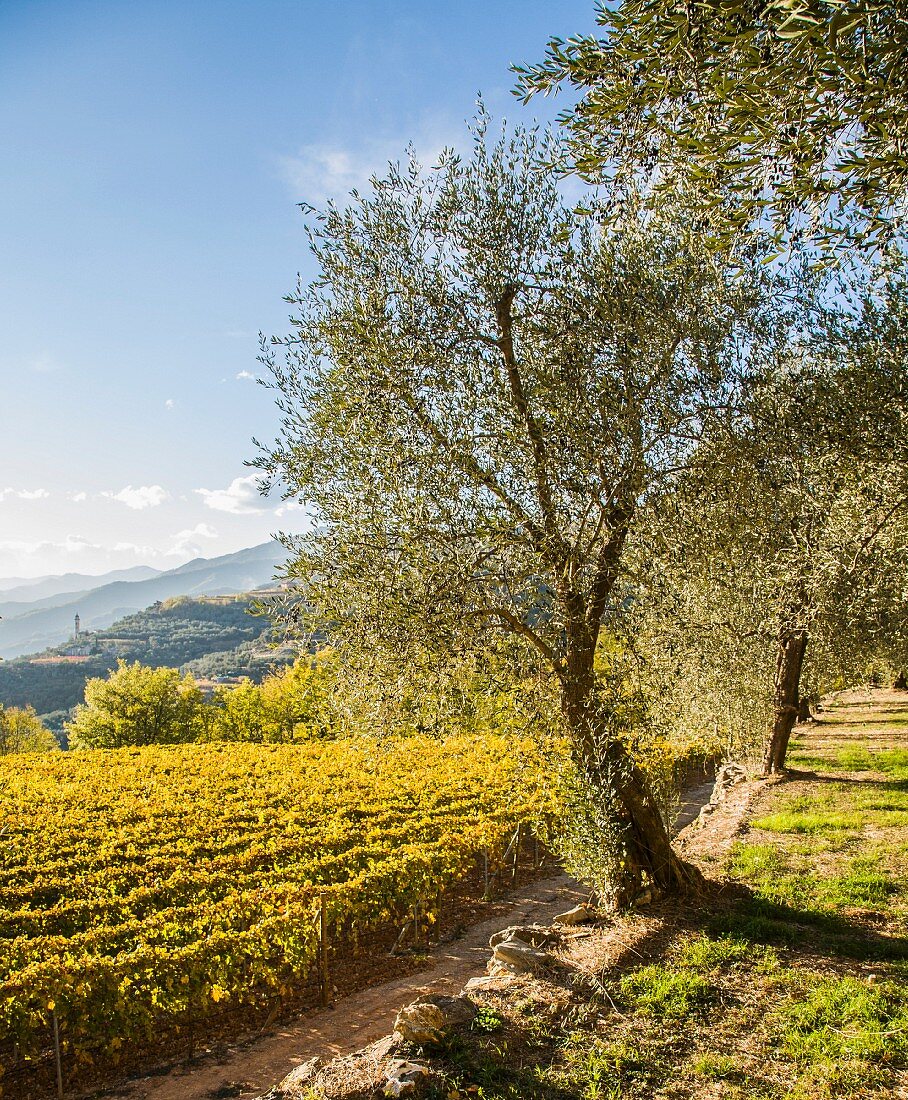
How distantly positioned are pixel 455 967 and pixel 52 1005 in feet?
18.4

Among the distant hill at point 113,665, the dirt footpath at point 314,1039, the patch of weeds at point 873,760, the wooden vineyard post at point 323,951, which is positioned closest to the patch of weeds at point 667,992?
the dirt footpath at point 314,1039

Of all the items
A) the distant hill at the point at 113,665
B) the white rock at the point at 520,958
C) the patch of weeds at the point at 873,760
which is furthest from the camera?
the distant hill at the point at 113,665

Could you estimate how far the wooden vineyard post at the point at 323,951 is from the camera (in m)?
9.68

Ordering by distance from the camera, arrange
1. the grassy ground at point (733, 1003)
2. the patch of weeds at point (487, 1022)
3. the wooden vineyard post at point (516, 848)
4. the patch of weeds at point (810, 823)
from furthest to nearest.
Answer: the wooden vineyard post at point (516, 848) → the patch of weeds at point (810, 823) → the patch of weeds at point (487, 1022) → the grassy ground at point (733, 1003)

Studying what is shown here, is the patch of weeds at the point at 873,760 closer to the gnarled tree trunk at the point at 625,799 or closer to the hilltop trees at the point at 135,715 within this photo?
the gnarled tree trunk at the point at 625,799

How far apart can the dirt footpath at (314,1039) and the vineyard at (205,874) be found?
60 cm

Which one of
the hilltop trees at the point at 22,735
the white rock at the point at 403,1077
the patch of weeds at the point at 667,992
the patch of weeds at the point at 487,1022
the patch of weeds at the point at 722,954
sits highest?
the white rock at the point at 403,1077

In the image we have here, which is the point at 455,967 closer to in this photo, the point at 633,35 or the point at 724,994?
the point at 724,994

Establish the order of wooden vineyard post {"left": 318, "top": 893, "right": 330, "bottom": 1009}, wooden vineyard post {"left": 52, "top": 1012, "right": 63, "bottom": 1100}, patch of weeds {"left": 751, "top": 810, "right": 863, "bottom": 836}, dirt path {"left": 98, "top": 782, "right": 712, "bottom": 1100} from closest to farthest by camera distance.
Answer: wooden vineyard post {"left": 52, "top": 1012, "right": 63, "bottom": 1100}, dirt path {"left": 98, "top": 782, "right": 712, "bottom": 1100}, wooden vineyard post {"left": 318, "top": 893, "right": 330, "bottom": 1009}, patch of weeds {"left": 751, "top": 810, "right": 863, "bottom": 836}

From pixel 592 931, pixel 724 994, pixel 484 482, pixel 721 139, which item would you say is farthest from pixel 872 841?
pixel 721 139

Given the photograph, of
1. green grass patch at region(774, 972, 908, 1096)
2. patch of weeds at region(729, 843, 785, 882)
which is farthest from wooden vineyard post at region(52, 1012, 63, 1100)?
patch of weeds at region(729, 843, 785, 882)

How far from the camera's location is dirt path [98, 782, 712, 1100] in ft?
24.7

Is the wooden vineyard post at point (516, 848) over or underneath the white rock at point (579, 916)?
underneath

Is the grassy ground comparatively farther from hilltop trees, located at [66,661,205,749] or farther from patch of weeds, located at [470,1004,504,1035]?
hilltop trees, located at [66,661,205,749]
